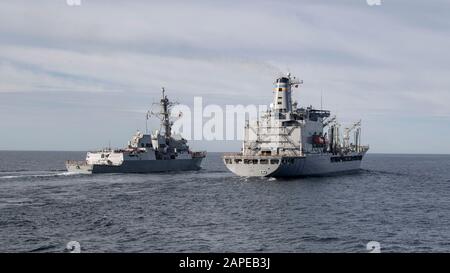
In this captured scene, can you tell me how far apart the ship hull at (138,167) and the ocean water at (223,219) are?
31.0 meters

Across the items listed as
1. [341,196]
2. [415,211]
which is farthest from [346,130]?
[415,211]

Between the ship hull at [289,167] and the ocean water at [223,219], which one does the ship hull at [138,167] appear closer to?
the ship hull at [289,167]

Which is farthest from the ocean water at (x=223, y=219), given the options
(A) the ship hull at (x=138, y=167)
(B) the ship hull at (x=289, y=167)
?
(A) the ship hull at (x=138, y=167)

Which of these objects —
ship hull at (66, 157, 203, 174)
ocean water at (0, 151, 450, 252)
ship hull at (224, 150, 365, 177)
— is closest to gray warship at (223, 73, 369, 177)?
ship hull at (224, 150, 365, 177)

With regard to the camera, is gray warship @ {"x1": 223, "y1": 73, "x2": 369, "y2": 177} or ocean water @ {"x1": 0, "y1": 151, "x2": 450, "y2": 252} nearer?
ocean water @ {"x1": 0, "y1": 151, "x2": 450, "y2": 252}

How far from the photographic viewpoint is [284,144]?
256 feet

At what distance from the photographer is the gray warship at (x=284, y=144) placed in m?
72.6

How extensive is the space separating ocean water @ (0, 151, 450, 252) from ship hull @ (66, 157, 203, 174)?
3102cm

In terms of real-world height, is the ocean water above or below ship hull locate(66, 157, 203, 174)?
below

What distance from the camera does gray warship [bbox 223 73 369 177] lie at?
72562 millimetres

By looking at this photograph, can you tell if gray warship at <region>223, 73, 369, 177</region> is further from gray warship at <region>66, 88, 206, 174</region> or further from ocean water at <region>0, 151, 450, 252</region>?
gray warship at <region>66, 88, 206, 174</region>

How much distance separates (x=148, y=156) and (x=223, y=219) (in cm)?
6480

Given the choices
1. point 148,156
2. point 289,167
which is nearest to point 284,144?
point 289,167

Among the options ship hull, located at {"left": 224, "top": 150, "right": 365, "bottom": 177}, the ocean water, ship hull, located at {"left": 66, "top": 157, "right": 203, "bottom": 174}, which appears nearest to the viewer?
the ocean water
